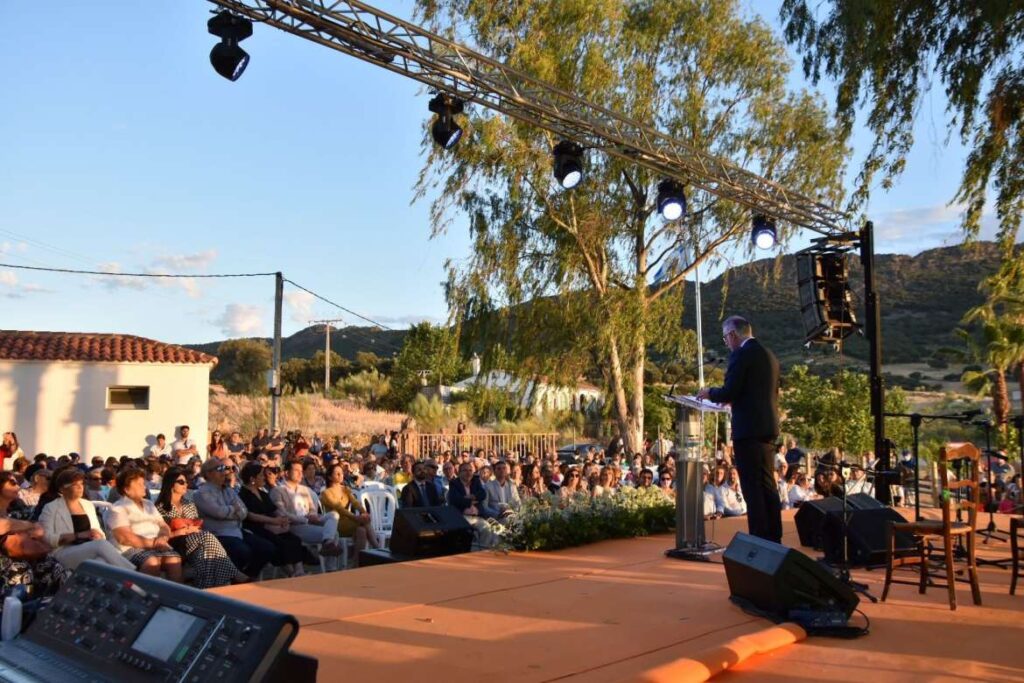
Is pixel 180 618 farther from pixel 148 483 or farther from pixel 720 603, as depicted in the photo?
pixel 148 483

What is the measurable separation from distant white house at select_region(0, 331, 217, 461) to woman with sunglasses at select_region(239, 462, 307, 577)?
13114 mm

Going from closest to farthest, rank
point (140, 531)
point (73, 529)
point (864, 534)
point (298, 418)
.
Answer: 1. point (73, 529)
2. point (140, 531)
3. point (864, 534)
4. point (298, 418)

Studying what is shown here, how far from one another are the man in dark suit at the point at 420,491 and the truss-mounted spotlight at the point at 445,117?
10.8 feet

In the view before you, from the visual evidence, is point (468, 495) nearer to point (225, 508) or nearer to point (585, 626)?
point (225, 508)

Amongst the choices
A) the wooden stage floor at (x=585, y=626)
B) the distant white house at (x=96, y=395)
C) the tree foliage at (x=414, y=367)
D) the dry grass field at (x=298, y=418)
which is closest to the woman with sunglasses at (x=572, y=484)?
the wooden stage floor at (x=585, y=626)

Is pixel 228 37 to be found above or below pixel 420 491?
above

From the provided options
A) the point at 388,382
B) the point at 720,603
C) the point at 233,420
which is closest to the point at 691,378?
the point at 388,382

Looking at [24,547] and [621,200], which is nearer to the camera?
[24,547]

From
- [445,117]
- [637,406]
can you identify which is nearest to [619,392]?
[637,406]

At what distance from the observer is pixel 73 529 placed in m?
5.63

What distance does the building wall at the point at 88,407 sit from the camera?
19031 millimetres

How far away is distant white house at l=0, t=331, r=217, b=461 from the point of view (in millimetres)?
19125

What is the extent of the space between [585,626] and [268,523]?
12.7ft

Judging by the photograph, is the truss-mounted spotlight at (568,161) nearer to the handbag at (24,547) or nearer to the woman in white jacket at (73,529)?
the woman in white jacket at (73,529)
